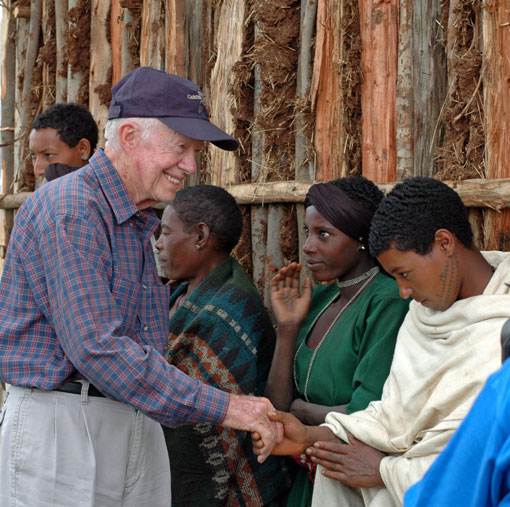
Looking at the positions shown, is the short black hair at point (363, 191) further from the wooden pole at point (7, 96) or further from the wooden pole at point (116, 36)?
the wooden pole at point (7, 96)

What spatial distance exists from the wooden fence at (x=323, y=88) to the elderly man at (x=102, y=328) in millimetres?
1298

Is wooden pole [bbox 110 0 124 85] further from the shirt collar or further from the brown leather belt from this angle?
the brown leather belt

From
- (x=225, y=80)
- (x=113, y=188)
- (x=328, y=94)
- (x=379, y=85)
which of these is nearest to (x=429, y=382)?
(x=113, y=188)

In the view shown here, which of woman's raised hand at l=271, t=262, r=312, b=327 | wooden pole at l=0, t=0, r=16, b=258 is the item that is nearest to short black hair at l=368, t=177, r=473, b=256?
woman's raised hand at l=271, t=262, r=312, b=327

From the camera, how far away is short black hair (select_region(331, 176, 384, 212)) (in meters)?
3.85

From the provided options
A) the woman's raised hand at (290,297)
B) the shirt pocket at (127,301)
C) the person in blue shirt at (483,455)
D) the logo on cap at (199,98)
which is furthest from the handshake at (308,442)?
the person in blue shirt at (483,455)

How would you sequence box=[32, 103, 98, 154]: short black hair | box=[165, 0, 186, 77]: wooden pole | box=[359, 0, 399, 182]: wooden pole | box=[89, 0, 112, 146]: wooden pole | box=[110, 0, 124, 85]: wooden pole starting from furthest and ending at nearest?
A: box=[89, 0, 112, 146]: wooden pole, box=[110, 0, 124, 85]: wooden pole, box=[165, 0, 186, 77]: wooden pole, box=[32, 103, 98, 154]: short black hair, box=[359, 0, 399, 182]: wooden pole

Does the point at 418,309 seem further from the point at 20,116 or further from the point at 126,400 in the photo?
the point at 20,116

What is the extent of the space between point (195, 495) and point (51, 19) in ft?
15.6

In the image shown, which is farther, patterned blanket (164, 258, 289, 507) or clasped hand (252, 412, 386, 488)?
patterned blanket (164, 258, 289, 507)

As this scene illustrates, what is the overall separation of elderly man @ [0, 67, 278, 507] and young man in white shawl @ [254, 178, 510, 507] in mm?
370

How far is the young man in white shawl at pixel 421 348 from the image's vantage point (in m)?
2.94

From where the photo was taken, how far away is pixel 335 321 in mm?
3881

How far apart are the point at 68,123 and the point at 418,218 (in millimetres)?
3223
